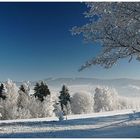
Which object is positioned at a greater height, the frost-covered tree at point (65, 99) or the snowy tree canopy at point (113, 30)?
the snowy tree canopy at point (113, 30)

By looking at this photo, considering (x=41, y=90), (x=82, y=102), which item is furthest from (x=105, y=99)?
(x=41, y=90)

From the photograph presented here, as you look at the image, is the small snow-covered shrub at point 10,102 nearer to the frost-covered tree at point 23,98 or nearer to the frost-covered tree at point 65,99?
the frost-covered tree at point 23,98

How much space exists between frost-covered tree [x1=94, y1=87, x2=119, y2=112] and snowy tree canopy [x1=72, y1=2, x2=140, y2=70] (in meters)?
27.1

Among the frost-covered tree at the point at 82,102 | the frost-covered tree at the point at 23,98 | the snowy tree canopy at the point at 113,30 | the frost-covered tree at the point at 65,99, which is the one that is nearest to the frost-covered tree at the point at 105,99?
the frost-covered tree at the point at 82,102

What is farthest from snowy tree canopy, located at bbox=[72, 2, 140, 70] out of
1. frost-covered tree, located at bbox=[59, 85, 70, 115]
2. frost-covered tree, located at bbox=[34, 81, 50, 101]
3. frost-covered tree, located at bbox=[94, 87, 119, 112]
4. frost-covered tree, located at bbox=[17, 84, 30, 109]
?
frost-covered tree, located at bbox=[94, 87, 119, 112]

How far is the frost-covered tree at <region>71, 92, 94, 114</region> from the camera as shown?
46.2 metres

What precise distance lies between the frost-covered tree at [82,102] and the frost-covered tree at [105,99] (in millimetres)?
978

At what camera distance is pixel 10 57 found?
24.8 meters

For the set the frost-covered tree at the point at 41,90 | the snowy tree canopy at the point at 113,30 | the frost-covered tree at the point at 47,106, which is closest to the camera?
the snowy tree canopy at the point at 113,30

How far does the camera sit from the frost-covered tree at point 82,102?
46156 mm

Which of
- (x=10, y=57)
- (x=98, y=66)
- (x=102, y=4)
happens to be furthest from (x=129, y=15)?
(x=10, y=57)

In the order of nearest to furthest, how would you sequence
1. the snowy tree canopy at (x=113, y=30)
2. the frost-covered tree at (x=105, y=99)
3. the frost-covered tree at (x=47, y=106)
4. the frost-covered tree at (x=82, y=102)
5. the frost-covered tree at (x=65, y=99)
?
the snowy tree canopy at (x=113, y=30) → the frost-covered tree at (x=65, y=99) → the frost-covered tree at (x=47, y=106) → the frost-covered tree at (x=82, y=102) → the frost-covered tree at (x=105, y=99)

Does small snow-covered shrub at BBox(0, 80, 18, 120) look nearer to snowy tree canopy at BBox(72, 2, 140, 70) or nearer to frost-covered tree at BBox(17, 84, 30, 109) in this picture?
frost-covered tree at BBox(17, 84, 30, 109)

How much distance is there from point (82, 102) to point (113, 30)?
3310 cm
